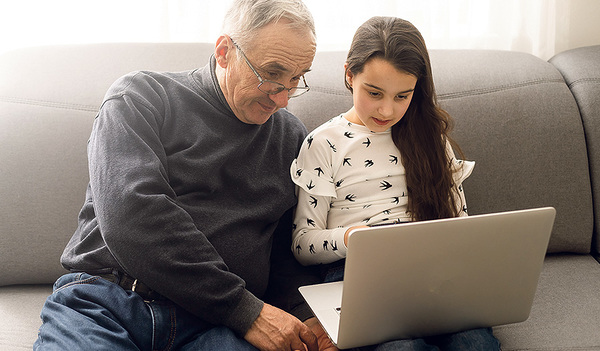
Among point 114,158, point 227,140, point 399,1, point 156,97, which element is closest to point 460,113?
point 399,1

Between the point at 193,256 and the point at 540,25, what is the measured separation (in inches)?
61.5

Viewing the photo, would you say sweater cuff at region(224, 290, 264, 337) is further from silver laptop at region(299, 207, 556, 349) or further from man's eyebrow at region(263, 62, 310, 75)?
man's eyebrow at region(263, 62, 310, 75)

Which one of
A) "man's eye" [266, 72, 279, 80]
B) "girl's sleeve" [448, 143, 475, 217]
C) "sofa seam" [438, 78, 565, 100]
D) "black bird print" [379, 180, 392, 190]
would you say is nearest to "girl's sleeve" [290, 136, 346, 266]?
"black bird print" [379, 180, 392, 190]

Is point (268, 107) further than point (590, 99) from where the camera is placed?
No

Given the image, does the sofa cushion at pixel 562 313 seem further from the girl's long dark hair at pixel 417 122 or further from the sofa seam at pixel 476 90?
the sofa seam at pixel 476 90

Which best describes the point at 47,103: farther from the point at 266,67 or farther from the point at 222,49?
the point at 266,67

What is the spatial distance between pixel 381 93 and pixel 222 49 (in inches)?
15.5

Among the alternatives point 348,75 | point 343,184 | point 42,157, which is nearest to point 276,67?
point 348,75

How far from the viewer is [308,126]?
175 centimetres

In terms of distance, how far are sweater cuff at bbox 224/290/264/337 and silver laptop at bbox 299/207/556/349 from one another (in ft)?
0.46

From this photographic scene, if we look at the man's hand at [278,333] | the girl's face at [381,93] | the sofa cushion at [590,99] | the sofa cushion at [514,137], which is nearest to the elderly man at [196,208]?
the man's hand at [278,333]

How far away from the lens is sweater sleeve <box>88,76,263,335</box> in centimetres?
125

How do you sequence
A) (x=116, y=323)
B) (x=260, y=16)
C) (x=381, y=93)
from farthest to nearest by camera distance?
(x=381, y=93) < (x=260, y=16) < (x=116, y=323)

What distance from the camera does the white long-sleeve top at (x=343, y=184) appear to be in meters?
1.52
